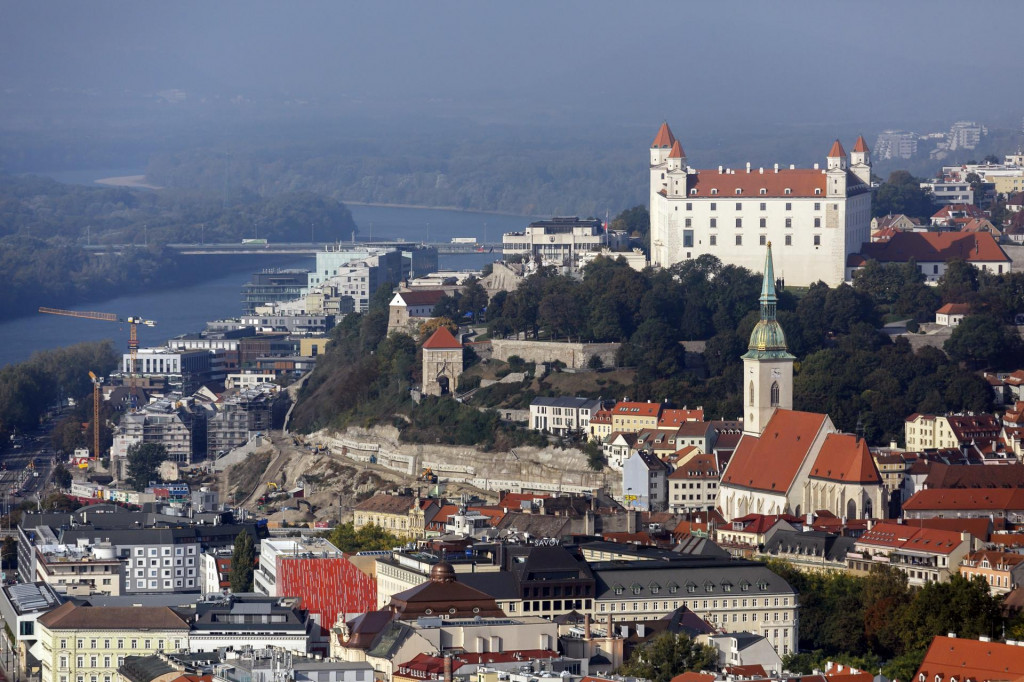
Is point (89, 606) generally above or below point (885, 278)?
below

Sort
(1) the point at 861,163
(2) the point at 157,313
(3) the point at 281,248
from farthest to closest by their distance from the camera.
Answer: (3) the point at 281,248
(2) the point at 157,313
(1) the point at 861,163

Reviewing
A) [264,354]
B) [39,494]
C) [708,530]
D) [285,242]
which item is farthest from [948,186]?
[285,242]

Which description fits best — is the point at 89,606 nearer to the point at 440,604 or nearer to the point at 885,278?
the point at 440,604

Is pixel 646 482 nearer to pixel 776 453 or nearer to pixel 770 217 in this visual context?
pixel 776 453

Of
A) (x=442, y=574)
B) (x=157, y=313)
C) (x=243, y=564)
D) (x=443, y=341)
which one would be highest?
(x=443, y=341)

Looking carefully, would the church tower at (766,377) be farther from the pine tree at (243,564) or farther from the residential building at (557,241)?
the residential building at (557,241)

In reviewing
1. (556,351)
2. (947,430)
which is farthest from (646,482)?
(556,351)

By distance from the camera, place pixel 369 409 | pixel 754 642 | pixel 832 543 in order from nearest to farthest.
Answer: pixel 754 642 → pixel 832 543 → pixel 369 409
